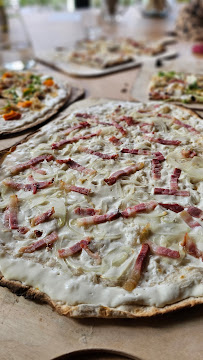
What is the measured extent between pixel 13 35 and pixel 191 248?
4.21 m

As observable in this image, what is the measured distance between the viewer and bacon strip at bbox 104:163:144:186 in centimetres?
227

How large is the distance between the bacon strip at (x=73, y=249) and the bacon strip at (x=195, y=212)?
603 millimetres

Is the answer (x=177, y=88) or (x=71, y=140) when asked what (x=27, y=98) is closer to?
(x=71, y=140)

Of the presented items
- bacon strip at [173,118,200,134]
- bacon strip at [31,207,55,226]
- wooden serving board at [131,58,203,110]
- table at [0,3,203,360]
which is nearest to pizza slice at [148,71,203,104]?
wooden serving board at [131,58,203,110]

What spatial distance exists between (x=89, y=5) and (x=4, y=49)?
4736 mm

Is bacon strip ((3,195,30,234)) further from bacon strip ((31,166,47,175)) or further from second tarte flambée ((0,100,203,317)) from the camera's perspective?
bacon strip ((31,166,47,175))

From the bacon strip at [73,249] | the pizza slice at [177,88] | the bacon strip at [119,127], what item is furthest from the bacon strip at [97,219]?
the pizza slice at [177,88]

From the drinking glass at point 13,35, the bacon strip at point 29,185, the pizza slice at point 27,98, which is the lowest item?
the bacon strip at point 29,185

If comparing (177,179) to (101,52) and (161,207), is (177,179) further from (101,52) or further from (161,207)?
(101,52)

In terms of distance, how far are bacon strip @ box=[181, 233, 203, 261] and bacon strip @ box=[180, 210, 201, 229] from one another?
3.8 inches

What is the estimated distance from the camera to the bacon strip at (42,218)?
78.7 inches

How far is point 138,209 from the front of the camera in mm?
2029

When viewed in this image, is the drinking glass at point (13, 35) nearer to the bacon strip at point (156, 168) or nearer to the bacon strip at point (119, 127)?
the bacon strip at point (119, 127)

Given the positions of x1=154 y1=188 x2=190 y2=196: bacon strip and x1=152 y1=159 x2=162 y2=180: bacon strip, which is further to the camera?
x1=152 y1=159 x2=162 y2=180: bacon strip
